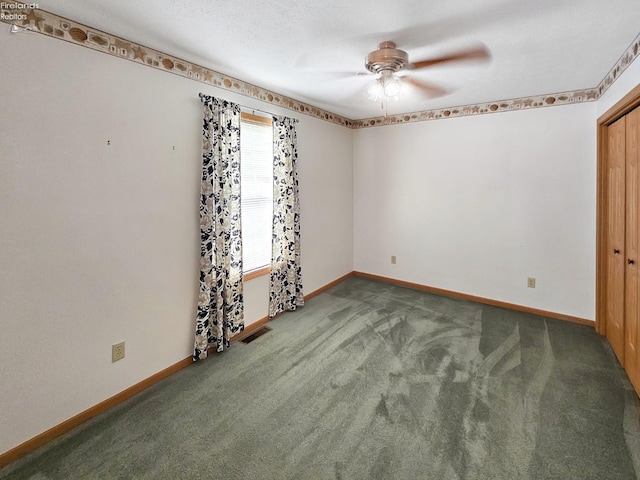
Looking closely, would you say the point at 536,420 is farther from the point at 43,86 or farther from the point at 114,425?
the point at 43,86

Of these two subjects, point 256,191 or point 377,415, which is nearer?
point 377,415

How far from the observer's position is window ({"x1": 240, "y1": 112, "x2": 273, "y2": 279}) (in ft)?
10.4

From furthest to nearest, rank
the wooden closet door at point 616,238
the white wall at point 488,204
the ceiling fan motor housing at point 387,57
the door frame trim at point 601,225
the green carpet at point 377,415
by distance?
the white wall at point 488,204
the door frame trim at point 601,225
the wooden closet door at point 616,238
the ceiling fan motor housing at point 387,57
the green carpet at point 377,415

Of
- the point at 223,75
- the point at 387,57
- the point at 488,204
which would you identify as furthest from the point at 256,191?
the point at 488,204

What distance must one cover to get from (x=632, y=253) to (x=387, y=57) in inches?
90.6

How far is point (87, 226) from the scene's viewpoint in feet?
6.62

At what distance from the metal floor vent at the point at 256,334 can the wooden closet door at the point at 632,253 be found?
116 inches

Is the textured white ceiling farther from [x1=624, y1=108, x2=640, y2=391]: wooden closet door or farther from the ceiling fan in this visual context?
[x1=624, y1=108, x2=640, y2=391]: wooden closet door

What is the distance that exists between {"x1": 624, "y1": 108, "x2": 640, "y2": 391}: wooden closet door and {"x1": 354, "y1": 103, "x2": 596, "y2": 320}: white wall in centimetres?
88

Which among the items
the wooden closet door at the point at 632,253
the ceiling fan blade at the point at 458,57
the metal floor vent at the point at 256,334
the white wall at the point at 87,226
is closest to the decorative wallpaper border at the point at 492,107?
the wooden closet door at the point at 632,253

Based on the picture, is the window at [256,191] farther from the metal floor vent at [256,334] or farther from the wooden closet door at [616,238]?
the wooden closet door at [616,238]

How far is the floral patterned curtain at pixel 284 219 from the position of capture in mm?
3445

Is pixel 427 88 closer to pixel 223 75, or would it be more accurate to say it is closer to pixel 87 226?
pixel 223 75

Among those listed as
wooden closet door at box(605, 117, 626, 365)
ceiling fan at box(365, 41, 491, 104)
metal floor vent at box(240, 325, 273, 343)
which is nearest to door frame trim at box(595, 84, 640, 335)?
wooden closet door at box(605, 117, 626, 365)
